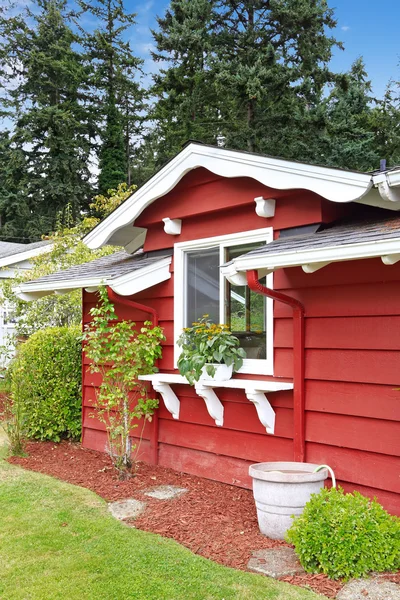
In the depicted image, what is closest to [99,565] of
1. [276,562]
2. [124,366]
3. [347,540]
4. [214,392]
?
[276,562]

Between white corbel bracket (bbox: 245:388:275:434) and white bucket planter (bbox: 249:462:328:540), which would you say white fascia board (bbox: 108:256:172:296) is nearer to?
white corbel bracket (bbox: 245:388:275:434)

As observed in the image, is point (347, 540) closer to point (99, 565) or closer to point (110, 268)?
point (99, 565)

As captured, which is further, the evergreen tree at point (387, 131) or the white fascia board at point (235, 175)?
the evergreen tree at point (387, 131)

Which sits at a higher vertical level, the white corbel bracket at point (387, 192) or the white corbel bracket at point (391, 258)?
the white corbel bracket at point (387, 192)

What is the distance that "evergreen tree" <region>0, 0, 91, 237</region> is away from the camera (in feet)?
82.6

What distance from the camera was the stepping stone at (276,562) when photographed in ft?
10.0

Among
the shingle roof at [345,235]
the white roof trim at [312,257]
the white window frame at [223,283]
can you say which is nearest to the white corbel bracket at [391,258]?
the white roof trim at [312,257]

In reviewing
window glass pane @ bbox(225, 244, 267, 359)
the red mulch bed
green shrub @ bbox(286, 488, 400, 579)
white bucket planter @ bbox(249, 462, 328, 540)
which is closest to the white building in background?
the red mulch bed

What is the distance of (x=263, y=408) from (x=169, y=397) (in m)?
1.22

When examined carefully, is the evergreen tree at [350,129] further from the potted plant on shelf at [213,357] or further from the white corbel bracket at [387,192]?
the white corbel bracket at [387,192]

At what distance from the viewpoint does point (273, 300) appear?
4430mm

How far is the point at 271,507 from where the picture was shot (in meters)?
3.51

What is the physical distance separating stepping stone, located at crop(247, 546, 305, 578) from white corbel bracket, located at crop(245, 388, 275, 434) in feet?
3.59

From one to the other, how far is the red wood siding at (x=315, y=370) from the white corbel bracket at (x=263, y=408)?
6 cm
